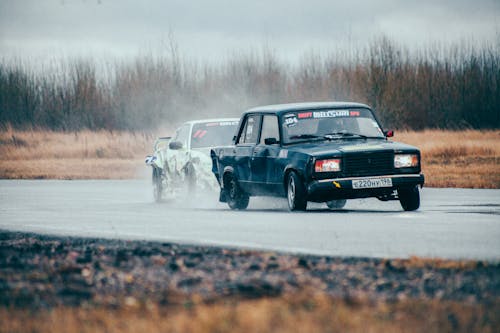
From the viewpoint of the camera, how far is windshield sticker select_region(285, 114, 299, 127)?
17245mm

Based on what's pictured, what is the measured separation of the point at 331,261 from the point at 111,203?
1201 cm

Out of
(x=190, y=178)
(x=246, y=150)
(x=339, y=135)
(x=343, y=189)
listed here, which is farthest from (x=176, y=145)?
(x=343, y=189)

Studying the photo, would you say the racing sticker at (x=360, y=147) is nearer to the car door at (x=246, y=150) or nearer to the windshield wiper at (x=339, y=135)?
the windshield wiper at (x=339, y=135)

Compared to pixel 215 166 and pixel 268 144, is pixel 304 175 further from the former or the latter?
pixel 215 166

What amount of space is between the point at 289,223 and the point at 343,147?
76.7 inches

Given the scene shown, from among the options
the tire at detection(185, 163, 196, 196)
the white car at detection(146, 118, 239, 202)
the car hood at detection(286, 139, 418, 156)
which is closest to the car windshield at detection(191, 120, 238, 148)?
the white car at detection(146, 118, 239, 202)

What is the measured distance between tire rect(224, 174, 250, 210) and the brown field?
717 cm

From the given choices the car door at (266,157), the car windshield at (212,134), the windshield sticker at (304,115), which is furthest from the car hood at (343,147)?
the car windshield at (212,134)

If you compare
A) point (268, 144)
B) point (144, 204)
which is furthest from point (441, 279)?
point (144, 204)

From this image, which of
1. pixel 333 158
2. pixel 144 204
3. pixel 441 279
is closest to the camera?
pixel 441 279

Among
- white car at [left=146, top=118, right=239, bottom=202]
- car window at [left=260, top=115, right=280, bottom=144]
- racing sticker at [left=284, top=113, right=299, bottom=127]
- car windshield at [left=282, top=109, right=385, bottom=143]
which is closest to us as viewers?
car windshield at [left=282, top=109, right=385, bottom=143]

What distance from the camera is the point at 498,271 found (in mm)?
9086

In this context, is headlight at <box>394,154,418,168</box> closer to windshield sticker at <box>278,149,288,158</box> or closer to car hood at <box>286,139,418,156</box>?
car hood at <box>286,139,418,156</box>

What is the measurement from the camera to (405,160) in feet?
54.1
